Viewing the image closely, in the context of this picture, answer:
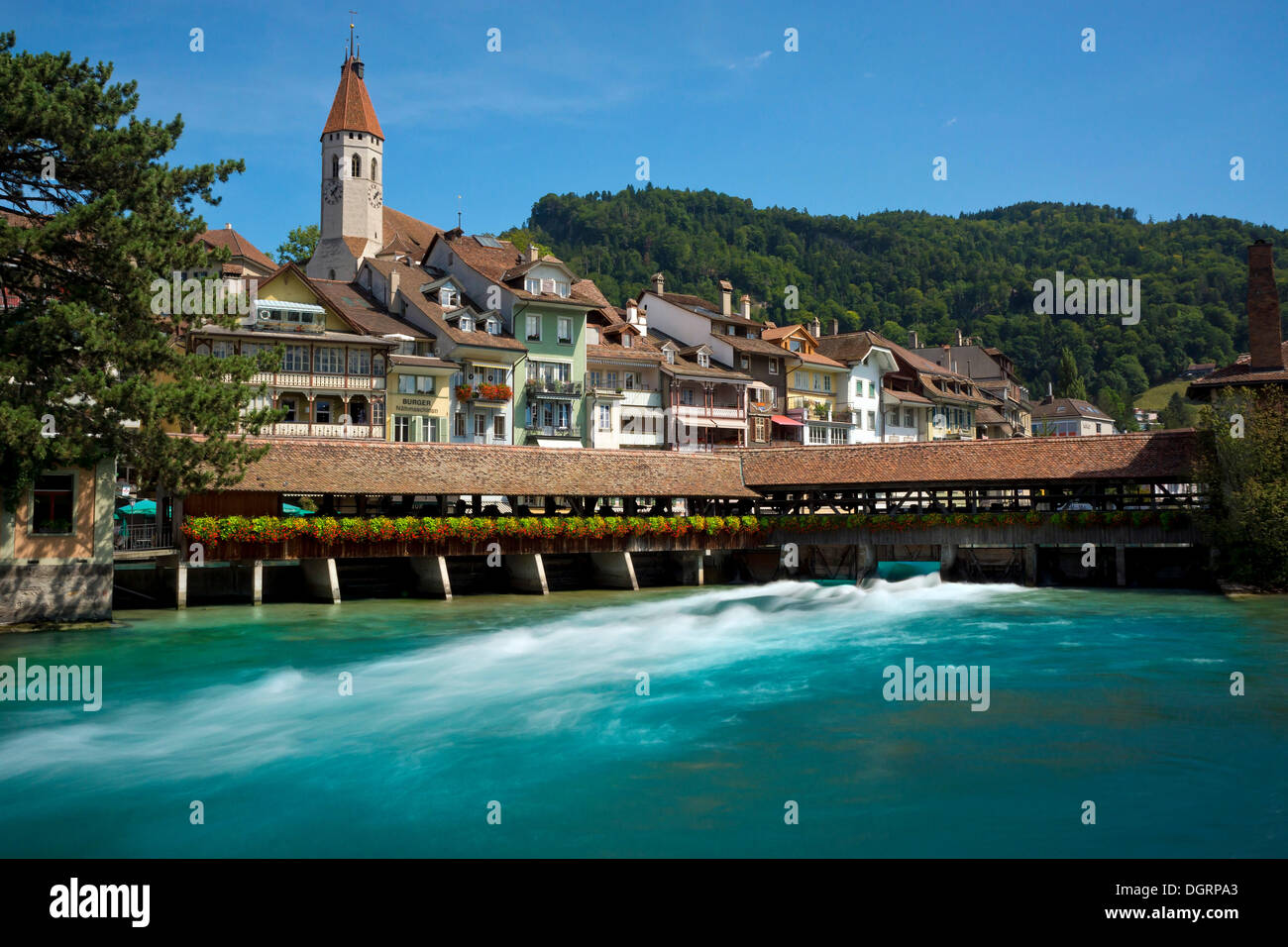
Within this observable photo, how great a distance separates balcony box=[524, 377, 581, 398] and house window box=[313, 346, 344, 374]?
8.37 metres

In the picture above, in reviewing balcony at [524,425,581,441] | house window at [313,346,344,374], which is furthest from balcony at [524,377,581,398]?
house window at [313,346,344,374]

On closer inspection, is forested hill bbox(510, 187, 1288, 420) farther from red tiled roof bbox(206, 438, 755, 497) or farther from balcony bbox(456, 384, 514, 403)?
red tiled roof bbox(206, 438, 755, 497)

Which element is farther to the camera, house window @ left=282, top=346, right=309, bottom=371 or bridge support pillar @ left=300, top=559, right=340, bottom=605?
house window @ left=282, top=346, right=309, bottom=371

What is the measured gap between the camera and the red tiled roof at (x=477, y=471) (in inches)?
1203

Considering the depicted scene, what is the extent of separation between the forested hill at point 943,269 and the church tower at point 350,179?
1942 inches

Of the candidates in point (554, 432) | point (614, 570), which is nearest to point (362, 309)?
point (554, 432)

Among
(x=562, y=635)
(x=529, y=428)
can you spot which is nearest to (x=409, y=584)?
(x=562, y=635)

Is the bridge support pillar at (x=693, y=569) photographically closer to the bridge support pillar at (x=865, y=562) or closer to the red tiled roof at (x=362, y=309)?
the bridge support pillar at (x=865, y=562)

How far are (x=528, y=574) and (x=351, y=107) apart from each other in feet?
109

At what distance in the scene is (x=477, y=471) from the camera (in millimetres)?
33562

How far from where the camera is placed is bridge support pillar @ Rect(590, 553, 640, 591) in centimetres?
3572

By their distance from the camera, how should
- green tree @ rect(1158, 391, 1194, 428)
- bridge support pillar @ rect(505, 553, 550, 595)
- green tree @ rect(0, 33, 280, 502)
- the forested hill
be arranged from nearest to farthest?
green tree @ rect(0, 33, 280, 502) < bridge support pillar @ rect(505, 553, 550, 595) < green tree @ rect(1158, 391, 1194, 428) < the forested hill

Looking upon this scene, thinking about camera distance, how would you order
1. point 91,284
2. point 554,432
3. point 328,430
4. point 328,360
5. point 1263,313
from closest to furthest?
point 91,284 → point 1263,313 → point 328,430 → point 328,360 → point 554,432

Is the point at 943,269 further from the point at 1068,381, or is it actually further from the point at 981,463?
the point at 981,463
